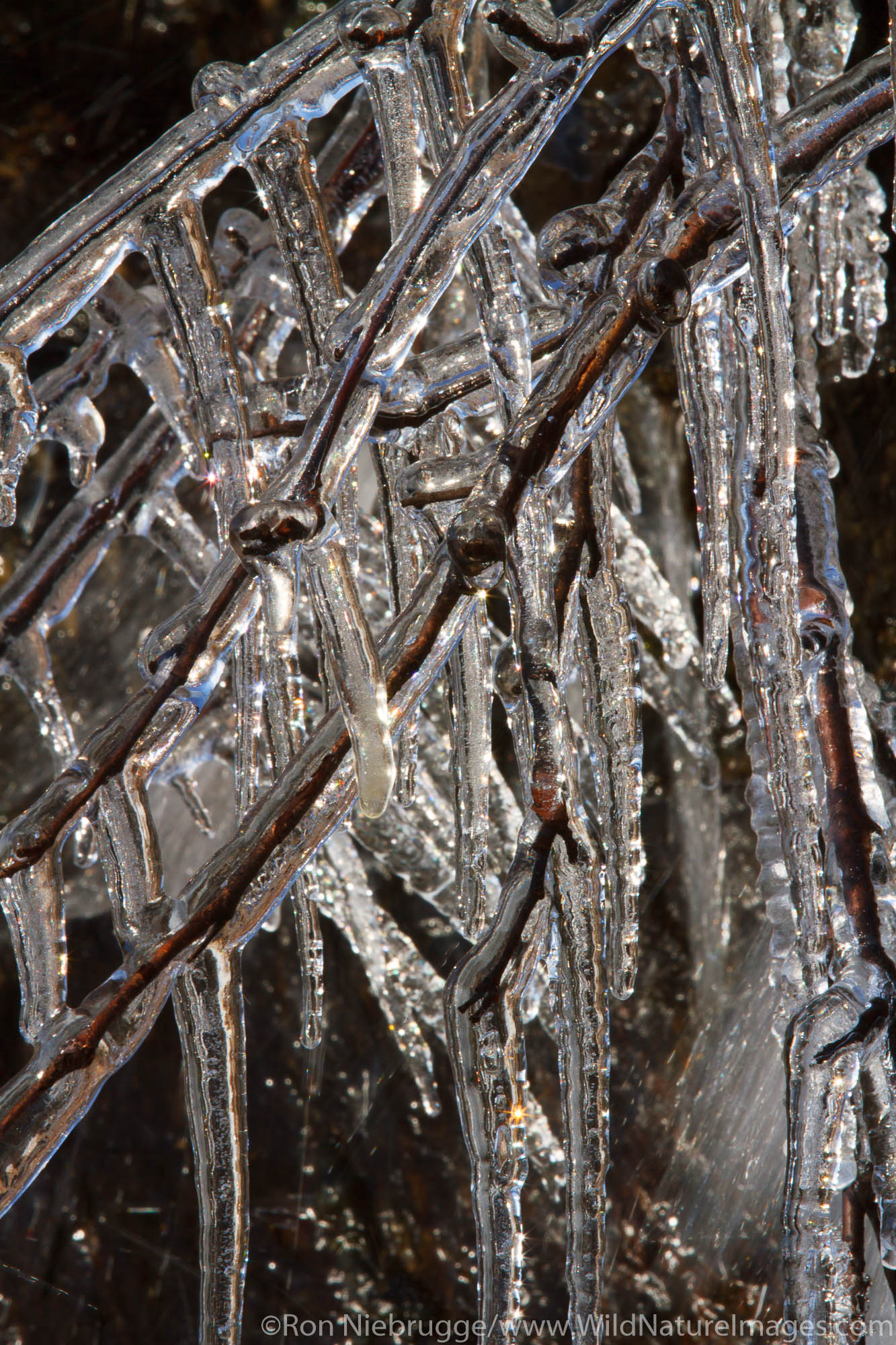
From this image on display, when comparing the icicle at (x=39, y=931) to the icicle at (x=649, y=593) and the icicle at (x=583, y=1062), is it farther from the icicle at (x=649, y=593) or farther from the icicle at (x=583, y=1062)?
the icicle at (x=649, y=593)

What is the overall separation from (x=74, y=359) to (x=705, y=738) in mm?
310

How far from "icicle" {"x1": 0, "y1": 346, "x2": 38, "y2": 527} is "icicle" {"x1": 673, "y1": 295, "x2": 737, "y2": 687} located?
0.51ft

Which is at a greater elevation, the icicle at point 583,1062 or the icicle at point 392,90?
the icicle at point 392,90

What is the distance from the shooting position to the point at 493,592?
321 millimetres

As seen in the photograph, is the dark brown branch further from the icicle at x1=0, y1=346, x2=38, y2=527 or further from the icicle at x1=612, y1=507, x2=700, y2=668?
the icicle at x1=612, y1=507, x2=700, y2=668

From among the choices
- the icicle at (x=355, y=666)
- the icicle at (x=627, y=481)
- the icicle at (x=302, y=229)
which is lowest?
the icicle at (x=355, y=666)

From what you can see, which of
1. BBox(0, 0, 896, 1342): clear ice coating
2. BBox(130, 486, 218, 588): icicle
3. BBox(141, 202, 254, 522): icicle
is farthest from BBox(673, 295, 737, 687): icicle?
BBox(130, 486, 218, 588): icicle

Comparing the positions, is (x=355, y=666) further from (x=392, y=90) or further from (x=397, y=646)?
(x=392, y=90)

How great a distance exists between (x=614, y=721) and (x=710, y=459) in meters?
0.07

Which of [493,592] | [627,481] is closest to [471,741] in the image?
[493,592]

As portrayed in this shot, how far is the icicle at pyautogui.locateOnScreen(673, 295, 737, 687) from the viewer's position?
316 millimetres

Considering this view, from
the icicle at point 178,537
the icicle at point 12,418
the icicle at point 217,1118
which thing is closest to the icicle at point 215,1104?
the icicle at point 217,1118

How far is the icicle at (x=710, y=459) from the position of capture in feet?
1.04

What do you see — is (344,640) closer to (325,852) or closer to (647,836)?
Result: (325,852)
